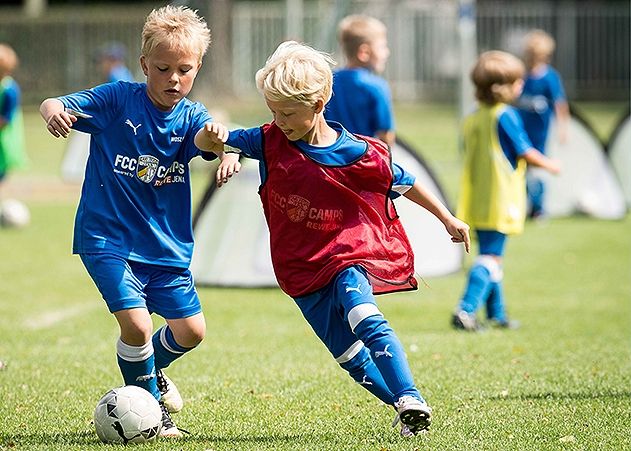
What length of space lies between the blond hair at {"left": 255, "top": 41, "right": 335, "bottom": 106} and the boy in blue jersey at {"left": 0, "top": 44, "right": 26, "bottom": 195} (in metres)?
9.23

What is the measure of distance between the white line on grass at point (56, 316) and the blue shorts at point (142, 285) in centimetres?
384

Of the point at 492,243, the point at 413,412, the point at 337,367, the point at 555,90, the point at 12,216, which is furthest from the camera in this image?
the point at 555,90

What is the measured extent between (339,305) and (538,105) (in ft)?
33.9

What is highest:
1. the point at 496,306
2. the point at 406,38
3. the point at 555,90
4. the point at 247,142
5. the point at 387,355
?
the point at 247,142

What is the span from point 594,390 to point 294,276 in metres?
2.06

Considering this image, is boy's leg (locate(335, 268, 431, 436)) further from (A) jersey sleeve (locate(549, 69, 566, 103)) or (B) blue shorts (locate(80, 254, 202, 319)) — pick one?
(A) jersey sleeve (locate(549, 69, 566, 103))

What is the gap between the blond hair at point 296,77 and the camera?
5184mm

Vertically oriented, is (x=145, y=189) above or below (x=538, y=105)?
above

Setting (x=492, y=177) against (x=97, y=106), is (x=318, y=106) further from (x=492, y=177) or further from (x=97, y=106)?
(x=492, y=177)

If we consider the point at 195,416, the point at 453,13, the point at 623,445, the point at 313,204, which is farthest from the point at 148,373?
the point at 453,13

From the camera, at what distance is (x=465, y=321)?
29.4ft

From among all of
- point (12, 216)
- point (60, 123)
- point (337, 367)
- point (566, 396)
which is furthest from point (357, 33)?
point (12, 216)

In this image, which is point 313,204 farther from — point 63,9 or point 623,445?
point 63,9

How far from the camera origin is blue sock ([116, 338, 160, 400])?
217 inches
